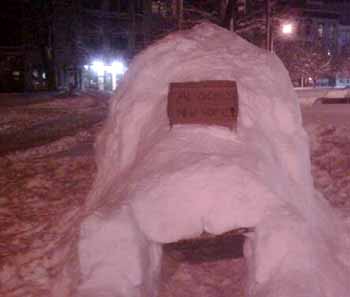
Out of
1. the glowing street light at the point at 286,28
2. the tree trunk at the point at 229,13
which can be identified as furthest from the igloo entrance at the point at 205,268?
the glowing street light at the point at 286,28

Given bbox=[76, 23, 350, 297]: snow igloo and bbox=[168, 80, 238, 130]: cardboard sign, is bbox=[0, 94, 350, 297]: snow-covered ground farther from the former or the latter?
bbox=[168, 80, 238, 130]: cardboard sign

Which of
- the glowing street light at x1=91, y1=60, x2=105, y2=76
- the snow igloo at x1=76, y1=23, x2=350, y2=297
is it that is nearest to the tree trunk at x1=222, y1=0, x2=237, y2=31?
the snow igloo at x1=76, y1=23, x2=350, y2=297

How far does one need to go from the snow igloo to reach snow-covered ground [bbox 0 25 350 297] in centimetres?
68

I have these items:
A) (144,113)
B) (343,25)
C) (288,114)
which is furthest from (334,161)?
(343,25)

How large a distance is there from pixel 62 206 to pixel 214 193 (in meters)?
3.71

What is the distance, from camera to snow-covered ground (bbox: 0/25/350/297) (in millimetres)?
4957

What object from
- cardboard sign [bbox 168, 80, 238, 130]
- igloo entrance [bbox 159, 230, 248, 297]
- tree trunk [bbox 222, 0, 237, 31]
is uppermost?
tree trunk [bbox 222, 0, 237, 31]

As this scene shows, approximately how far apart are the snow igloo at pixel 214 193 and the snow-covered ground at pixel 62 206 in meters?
0.68

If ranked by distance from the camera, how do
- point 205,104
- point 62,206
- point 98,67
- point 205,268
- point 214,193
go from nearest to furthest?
point 214,193, point 205,104, point 205,268, point 62,206, point 98,67

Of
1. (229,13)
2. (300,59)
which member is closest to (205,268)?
(229,13)

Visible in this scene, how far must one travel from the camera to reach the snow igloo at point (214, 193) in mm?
3896

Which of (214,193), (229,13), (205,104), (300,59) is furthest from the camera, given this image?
(300,59)

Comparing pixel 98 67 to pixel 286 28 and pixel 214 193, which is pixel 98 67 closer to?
pixel 286 28

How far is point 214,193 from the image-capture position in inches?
165
